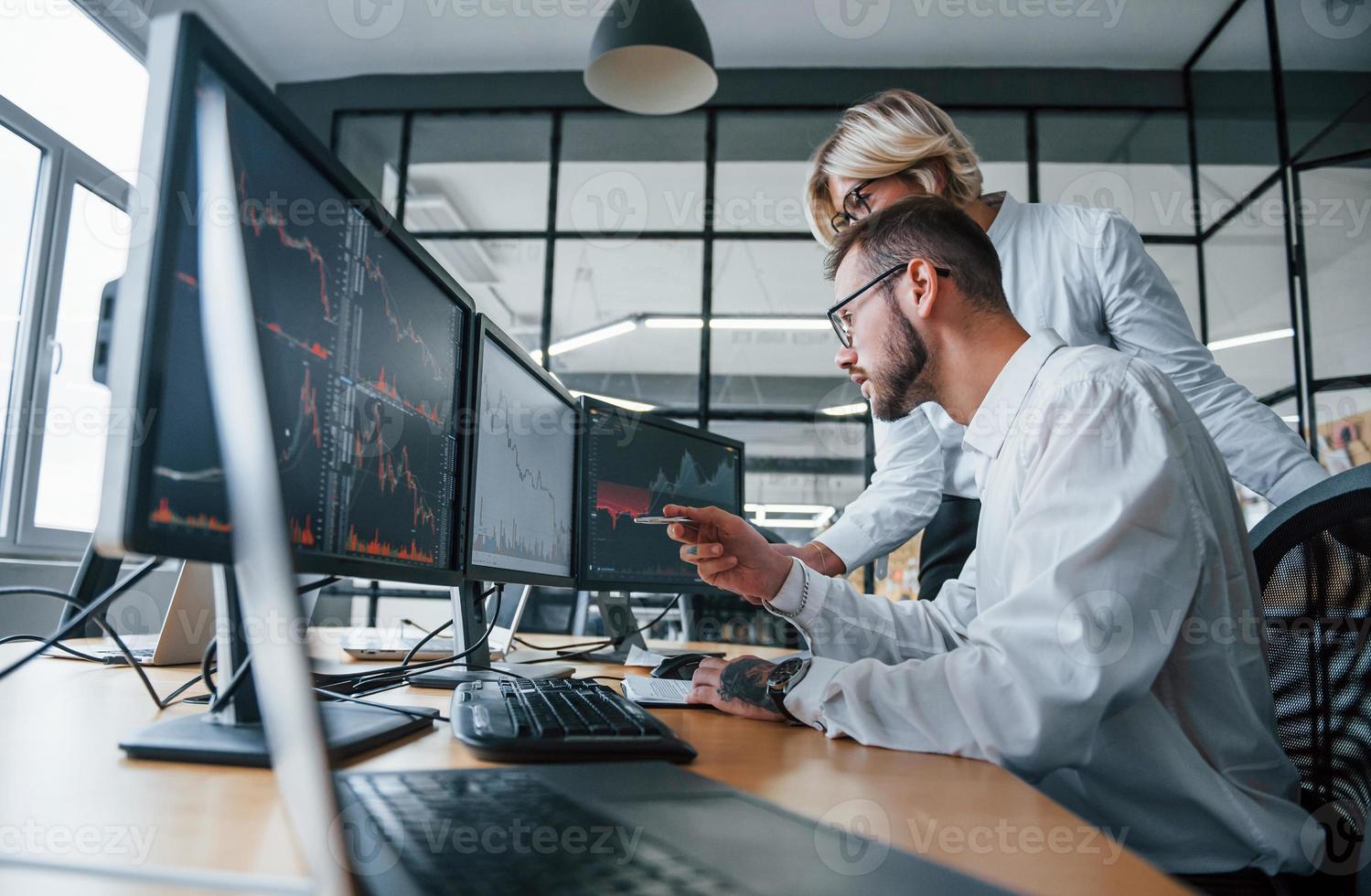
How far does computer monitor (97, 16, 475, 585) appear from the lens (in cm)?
55

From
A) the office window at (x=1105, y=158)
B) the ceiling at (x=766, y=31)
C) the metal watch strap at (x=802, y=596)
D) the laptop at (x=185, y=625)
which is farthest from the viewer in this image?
the office window at (x=1105, y=158)

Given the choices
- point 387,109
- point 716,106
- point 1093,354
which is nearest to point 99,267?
point 387,109

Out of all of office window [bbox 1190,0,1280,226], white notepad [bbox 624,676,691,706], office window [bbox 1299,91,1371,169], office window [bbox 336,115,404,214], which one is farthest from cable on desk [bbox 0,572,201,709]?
office window [bbox 1190,0,1280,226]

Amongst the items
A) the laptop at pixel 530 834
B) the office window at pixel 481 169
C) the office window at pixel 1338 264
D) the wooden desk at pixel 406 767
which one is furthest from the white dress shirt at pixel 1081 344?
the office window at pixel 481 169

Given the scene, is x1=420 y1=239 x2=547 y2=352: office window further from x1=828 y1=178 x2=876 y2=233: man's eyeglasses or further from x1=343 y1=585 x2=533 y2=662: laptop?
x1=828 y1=178 x2=876 y2=233: man's eyeglasses

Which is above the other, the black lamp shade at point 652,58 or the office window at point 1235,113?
the office window at point 1235,113

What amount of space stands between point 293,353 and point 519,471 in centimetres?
72

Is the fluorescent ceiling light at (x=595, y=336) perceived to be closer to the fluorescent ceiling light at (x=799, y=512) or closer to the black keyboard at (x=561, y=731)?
the fluorescent ceiling light at (x=799, y=512)

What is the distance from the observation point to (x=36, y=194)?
133 inches

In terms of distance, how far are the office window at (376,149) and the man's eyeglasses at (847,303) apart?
3852 millimetres

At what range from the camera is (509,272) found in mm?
4629

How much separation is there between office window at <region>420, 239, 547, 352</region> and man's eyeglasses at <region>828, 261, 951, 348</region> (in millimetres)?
3230

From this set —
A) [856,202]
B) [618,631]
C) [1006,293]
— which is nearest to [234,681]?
[618,631]

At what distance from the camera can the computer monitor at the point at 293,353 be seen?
545mm
